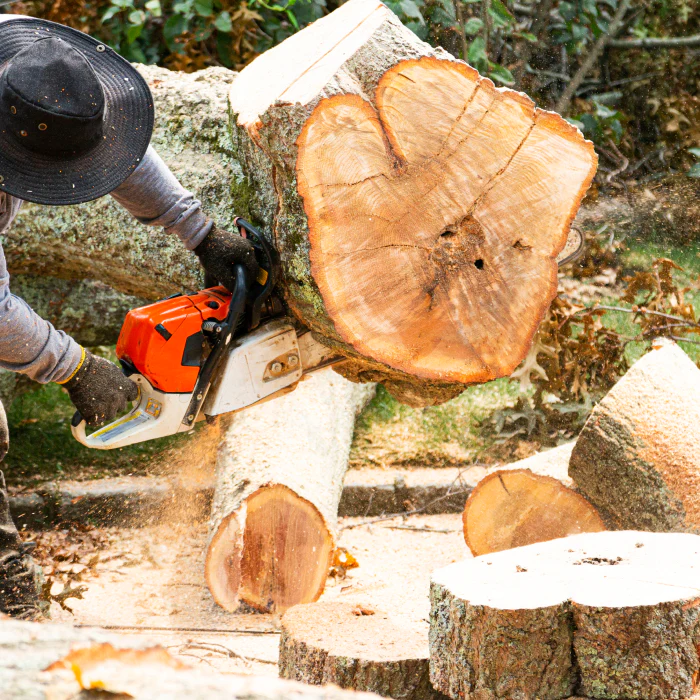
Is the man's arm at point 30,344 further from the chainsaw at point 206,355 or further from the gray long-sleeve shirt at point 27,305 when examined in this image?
the chainsaw at point 206,355

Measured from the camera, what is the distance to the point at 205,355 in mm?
2127

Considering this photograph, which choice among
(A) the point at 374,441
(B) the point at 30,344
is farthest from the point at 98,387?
(A) the point at 374,441

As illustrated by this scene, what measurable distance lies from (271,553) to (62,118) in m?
1.64

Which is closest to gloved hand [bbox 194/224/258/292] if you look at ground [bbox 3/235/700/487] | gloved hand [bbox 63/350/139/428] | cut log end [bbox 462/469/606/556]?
gloved hand [bbox 63/350/139/428]

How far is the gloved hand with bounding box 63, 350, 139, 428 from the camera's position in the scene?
2.07 metres

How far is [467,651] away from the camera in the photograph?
1.79 m

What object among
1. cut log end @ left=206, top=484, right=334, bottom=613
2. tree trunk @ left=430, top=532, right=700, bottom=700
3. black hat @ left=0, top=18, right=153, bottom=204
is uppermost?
black hat @ left=0, top=18, right=153, bottom=204

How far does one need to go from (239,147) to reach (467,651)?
148 cm

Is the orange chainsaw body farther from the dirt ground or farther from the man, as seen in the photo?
the dirt ground

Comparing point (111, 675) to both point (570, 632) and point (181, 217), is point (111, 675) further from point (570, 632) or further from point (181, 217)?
point (181, 217)

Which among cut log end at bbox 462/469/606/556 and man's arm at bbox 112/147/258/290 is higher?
man's arm at bbox 112/147/258/290

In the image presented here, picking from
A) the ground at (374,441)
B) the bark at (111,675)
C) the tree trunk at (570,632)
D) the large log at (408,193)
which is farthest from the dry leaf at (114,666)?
the ground at (374,441)

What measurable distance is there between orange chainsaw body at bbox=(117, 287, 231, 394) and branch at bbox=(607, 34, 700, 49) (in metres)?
4.74

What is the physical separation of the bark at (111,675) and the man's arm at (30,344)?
1.03 m
